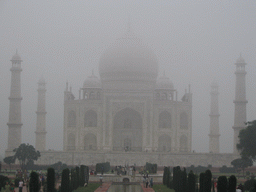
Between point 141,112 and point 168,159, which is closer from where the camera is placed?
point 168,159

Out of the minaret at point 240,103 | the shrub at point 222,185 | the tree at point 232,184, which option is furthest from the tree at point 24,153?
the tree at point 232,184

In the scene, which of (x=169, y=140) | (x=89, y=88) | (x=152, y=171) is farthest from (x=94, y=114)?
(x=152, y=171)

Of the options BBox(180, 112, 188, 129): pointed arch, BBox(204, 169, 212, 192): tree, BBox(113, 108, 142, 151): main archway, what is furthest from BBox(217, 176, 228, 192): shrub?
BBox(180, 112, 188, 129): pointed arch

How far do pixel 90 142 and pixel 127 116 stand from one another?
3.13 meters

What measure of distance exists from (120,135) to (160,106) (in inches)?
134

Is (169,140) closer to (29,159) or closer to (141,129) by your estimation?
(141,129)

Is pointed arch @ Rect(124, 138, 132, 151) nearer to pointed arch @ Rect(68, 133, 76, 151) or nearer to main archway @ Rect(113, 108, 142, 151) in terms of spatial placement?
main archway @ Rect(113, 108, 142, 151)

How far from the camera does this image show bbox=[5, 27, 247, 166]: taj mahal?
1537 inches

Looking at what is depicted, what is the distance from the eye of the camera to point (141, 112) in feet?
137

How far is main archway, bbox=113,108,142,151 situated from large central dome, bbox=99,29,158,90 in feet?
6.61

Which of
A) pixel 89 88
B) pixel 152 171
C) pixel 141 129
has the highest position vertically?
pixel 89 88

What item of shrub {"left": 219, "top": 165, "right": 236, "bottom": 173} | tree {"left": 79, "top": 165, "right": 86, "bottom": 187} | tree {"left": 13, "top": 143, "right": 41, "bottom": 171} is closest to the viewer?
tree {"left": 79, "top": 165, "right": 86, "bottom": 187}

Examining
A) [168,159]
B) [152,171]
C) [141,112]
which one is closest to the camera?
[152,171]

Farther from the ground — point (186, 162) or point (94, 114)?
point (94, 114)
